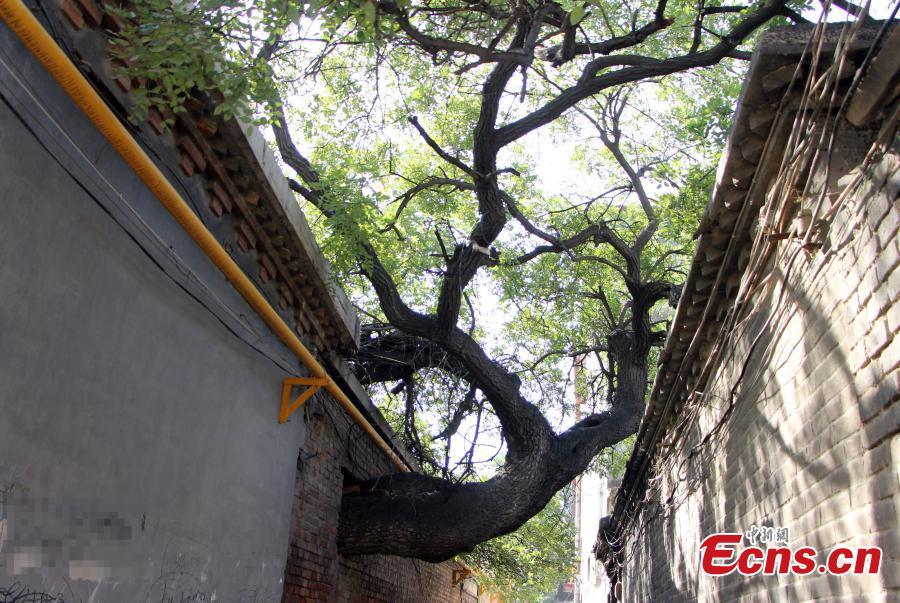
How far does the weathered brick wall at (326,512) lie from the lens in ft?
22.3

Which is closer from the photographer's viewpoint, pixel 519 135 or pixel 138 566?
pixel 138 566

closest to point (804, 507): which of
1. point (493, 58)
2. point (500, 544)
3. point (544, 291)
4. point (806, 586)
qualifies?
point (806, 586)

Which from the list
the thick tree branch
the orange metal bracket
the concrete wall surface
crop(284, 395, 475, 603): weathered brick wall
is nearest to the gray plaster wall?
the concrete wall surface

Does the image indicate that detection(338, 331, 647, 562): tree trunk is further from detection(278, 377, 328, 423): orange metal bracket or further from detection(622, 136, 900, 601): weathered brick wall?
detection(622, 136, 900, 601): weathered brick wall

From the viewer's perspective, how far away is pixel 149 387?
405cm

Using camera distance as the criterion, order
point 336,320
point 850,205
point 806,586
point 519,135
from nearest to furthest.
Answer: point 850,205, point 806,586, point 519,135, point 336,320

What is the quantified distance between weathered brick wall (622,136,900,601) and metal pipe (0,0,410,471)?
319 centimetres

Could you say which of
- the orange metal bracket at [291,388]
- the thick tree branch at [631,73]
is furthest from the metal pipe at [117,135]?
the thick tree branch at [631,73]

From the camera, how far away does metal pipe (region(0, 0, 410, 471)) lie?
295 cm

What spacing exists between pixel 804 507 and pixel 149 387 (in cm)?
340

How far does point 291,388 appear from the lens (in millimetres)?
6398

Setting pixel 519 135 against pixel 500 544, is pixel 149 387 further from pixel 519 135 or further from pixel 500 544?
pixel 500 544

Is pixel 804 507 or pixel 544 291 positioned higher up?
pixel 544 291

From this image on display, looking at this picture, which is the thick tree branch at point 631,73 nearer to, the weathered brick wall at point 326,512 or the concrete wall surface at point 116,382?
the concrete wall surface at point 116,382
